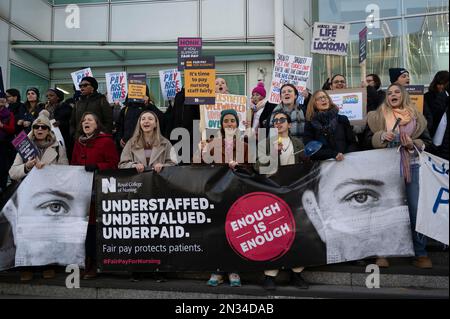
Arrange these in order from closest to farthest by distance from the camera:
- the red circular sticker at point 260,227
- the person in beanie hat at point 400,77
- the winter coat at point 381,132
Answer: the red circular sticker at point 260,227 → the winter coat at point 381,132 → the person in beanie hat at point 400,77

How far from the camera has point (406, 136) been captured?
500 cm

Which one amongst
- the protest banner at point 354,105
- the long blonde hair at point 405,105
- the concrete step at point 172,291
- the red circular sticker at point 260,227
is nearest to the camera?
the concrete step at point 172,291

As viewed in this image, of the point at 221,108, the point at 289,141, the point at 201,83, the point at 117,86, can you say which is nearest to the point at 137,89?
the point at 221,108

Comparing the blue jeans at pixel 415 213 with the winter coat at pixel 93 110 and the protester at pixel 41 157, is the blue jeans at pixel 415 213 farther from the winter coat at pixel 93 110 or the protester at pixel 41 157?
the winter coat at pixel 93 110

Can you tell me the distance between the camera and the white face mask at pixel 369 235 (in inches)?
194

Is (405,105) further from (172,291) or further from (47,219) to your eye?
(47,219)

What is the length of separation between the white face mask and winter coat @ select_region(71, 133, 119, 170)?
2.65 m

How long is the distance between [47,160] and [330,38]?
15.9ft

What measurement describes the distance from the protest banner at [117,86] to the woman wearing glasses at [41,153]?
331 centimetres

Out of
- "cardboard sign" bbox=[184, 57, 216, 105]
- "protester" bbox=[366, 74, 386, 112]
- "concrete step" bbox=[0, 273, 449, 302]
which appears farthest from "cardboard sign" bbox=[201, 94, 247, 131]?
"concrete step" bbox=[0, 273, 449, 302]

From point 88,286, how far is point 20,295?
92cm

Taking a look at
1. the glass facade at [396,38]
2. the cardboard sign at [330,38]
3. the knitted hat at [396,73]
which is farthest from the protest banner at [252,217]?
the glass facade at [396,38]
